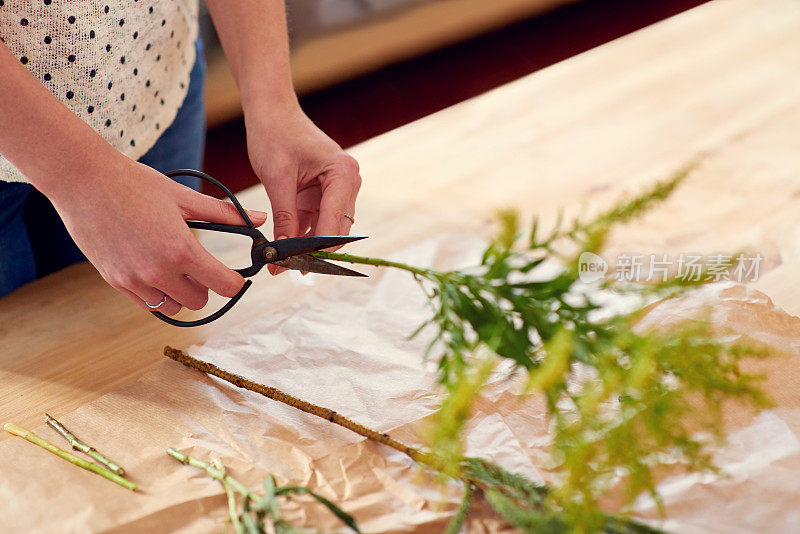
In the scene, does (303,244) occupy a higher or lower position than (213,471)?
higher

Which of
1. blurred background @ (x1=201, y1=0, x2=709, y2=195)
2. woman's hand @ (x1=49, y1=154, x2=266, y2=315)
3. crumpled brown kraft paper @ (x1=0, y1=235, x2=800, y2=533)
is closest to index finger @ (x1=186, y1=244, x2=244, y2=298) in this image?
woman's hand @ (x1=49, y1=154, x2=266, y2=315)

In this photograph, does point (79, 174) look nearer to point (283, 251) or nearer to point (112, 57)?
point (283, 251)

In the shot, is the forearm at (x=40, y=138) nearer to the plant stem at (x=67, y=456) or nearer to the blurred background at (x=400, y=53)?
the plant stem at (x=67, y=456)

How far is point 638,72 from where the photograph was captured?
128 centimetres

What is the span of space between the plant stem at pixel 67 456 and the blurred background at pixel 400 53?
154 centimetres

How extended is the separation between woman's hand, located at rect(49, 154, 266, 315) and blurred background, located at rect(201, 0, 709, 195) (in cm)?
149

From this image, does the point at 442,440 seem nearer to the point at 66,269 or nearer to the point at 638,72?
the point at 66,269

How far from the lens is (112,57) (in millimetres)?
825

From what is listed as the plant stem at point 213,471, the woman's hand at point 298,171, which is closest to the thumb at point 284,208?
the woman's hand at point 298,171

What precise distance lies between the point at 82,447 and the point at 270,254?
23cm

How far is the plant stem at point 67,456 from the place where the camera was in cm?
59

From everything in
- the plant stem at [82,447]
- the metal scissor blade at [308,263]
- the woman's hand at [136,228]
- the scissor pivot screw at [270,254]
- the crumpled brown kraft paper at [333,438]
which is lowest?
the crumpled brown kraft paper at [333,438]

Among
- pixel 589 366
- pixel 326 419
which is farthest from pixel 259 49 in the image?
pixel 589 366

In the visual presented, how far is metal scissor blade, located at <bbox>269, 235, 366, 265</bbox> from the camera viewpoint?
0.66 meters
